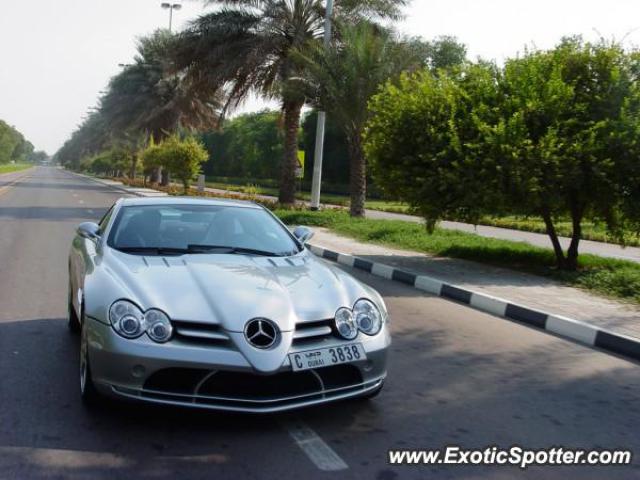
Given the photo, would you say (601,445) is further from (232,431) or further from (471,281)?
(471,281)

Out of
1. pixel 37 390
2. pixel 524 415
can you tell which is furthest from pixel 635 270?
pixel 37 390

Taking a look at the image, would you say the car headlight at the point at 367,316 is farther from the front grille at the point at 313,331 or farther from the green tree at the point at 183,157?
the green tree at the point at 183,157

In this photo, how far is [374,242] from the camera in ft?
51.4

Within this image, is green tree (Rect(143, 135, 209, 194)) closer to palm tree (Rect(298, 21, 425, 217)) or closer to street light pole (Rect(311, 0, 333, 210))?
street light pole (Rect(311, 0, 333, 210))

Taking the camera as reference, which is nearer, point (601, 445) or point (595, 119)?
point (601, 445)

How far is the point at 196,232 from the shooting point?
5219 millimetres

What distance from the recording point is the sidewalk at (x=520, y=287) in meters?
7.74

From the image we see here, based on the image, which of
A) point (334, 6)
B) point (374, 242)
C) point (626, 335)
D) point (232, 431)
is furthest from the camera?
point (334, 6)

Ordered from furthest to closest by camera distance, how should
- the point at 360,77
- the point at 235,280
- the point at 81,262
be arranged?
the point at 360,77 < the point at 81,262 < the point at 235,280

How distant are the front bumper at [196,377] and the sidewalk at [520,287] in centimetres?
438

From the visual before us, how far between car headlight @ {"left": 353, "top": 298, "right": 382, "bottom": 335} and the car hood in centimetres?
7

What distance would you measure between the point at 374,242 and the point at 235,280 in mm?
11583

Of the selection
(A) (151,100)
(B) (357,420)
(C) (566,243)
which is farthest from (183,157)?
(B) (357,420)

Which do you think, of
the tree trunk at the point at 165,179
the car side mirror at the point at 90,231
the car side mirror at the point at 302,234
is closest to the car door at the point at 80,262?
the car side mirror at the point at 90,231
